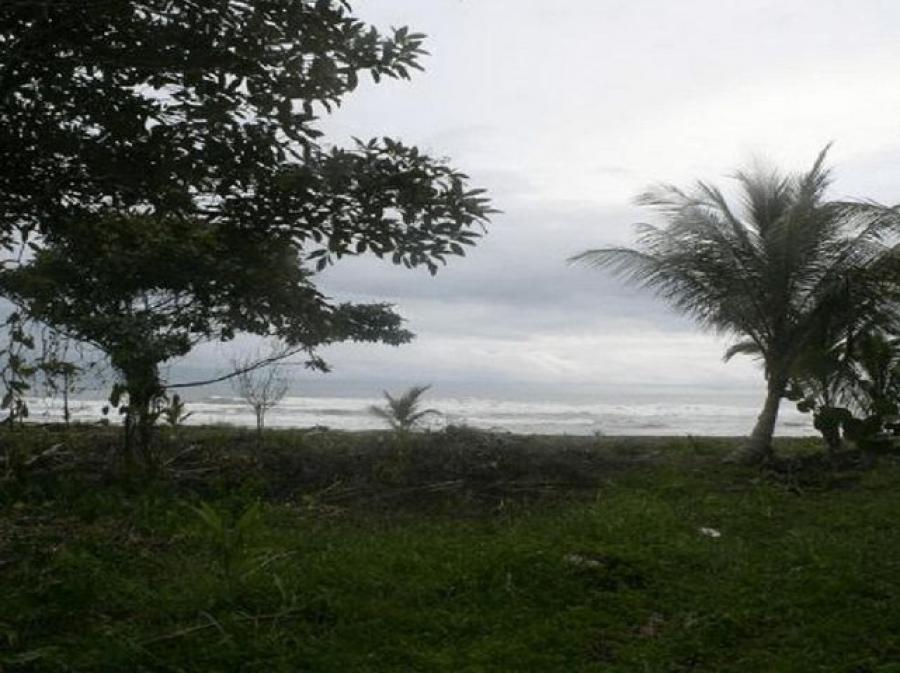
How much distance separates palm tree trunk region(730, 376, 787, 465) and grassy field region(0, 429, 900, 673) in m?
0.83

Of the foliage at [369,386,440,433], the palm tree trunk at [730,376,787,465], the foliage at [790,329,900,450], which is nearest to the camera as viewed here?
the foliage at [790,329,900,450]

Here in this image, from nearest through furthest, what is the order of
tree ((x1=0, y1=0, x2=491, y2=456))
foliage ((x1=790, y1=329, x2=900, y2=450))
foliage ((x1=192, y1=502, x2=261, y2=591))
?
1. tree ((x1=0, y1=0, x2=491, y2=456))
2. foliage ((x1=192, y1=502, x2=261, y2=591))
3. foliage ((x1=790, y1=329, x2=900, y2=450))

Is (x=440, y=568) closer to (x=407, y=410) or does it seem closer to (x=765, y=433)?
(x=765, y=433)

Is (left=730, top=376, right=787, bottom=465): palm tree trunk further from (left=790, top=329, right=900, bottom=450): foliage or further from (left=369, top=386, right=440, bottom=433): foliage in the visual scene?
(left=369, top=386, right=440, bottom=433): foliage

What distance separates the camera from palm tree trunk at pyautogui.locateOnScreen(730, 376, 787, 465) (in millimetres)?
10125

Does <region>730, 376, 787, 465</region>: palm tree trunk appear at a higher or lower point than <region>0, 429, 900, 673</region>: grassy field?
higher

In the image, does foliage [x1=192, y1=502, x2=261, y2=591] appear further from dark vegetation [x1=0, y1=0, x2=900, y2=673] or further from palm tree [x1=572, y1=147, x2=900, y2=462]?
palm tree [x1=572, y1=147, x2=900, y2=462]

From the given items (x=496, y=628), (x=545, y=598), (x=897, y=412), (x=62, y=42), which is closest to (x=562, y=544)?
(x=545, y=598)

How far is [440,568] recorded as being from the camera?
5496 millimetres

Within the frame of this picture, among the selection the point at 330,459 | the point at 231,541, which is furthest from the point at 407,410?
the point at 231,541

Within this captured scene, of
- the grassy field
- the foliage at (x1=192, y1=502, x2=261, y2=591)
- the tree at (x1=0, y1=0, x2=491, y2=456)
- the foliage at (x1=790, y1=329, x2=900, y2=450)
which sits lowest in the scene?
the grassy field

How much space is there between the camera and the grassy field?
4.22 m

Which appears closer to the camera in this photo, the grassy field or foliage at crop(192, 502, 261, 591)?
Result: the grassy field

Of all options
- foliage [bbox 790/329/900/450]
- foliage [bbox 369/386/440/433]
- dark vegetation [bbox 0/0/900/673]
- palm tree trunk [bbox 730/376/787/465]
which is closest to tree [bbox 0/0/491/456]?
dark vegetation [bbox 0/0/900/673]
